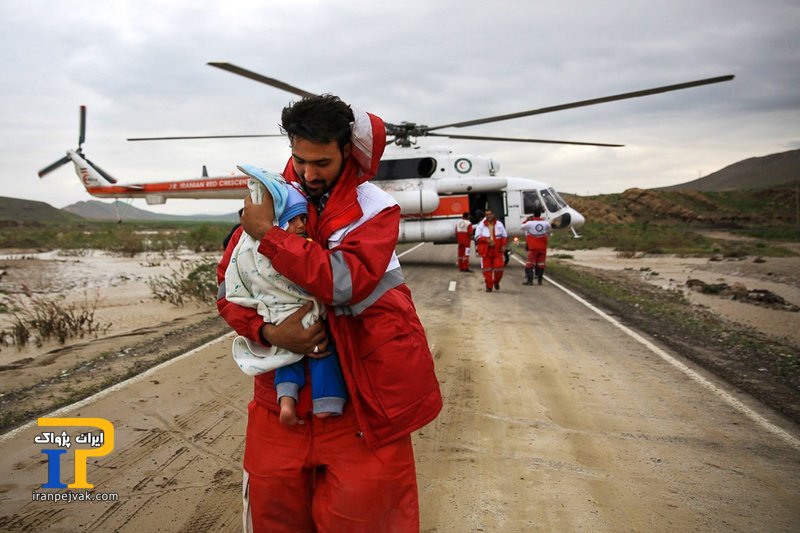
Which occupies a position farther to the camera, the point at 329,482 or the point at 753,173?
the point at 753,173

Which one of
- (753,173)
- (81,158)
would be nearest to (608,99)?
Result: (81,158)

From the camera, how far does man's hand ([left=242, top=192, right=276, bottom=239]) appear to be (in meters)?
1.93

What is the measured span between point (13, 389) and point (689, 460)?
21.0 ft

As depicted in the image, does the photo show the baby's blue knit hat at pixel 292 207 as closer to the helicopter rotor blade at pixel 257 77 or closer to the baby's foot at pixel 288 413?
the baby's foot at pixel 288 413

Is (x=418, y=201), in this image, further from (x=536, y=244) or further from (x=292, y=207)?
(x=292, y=207)

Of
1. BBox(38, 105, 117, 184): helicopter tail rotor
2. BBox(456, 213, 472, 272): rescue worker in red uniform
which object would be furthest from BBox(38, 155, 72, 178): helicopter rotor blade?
BBox(456, 213, 472, 272): rescue worker in red uniform

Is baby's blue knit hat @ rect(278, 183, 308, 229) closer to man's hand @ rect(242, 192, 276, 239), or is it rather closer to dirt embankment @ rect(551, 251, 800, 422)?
man's hand @ rect(242, 192, 276, 239)

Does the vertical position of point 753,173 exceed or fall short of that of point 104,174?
it exceeds it

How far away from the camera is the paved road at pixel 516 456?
348 centimetres

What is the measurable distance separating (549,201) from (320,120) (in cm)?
1913

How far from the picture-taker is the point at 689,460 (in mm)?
4359

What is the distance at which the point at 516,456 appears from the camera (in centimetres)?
432
